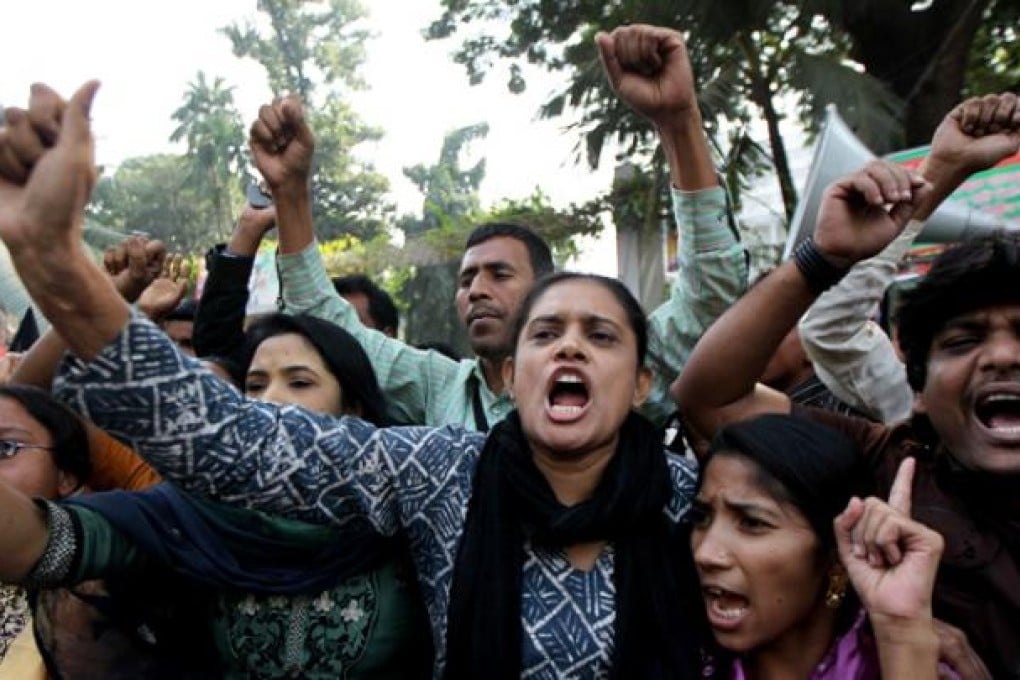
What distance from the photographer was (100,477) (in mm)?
2395

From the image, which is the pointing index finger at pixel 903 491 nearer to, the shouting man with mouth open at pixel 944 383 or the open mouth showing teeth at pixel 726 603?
the shouting man with mouth open at pixel 944 383

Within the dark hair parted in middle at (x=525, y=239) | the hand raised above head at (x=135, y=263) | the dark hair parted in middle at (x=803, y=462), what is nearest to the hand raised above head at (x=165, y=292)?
the hand raised above head at (x=135, y=263)

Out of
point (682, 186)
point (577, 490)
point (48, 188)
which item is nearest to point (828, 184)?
point (682, 186)

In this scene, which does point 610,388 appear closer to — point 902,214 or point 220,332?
point 902,214

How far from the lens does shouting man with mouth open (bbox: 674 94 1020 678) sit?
1.74 meters

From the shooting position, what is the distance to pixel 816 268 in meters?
1.88

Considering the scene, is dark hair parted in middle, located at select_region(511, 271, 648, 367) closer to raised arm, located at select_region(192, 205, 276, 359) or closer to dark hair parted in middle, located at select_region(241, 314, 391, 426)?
dark hair parted in middle, located at select_region(241, 314, 391, 426)

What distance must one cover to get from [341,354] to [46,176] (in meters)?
1.14

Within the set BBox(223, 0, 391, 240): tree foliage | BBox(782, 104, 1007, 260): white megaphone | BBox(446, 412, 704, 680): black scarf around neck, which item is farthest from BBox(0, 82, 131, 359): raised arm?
BBox(223, 0, 391, 240): tree foliage

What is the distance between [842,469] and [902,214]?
0.51m

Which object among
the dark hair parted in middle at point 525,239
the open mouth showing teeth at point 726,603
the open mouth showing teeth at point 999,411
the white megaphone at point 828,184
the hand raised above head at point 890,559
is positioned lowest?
the open mouth showing teeth at point 726,603

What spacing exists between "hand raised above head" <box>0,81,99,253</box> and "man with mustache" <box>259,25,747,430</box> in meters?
1.05

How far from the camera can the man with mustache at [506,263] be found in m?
2.18

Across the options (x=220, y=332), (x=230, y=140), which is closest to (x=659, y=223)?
(x=220, y=332)
